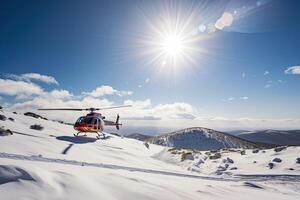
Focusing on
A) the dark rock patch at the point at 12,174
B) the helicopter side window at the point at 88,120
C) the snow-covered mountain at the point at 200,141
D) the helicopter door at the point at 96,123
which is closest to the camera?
the dark rock patch at the point at 12,174

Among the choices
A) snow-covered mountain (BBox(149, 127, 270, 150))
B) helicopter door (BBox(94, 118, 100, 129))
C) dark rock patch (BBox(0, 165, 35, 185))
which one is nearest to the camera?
dark rock patch (BBox(0, 165, 35, 185))

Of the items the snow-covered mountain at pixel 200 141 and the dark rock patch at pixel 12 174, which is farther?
the snow-covered mountain at pixel 200 141

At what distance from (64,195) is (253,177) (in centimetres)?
1264

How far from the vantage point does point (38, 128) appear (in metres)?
→ 21.1

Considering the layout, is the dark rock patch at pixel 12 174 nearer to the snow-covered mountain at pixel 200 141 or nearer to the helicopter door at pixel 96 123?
the helicopter door at pixel 96 123

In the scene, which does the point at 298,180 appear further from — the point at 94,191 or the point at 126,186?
the point at 94,191

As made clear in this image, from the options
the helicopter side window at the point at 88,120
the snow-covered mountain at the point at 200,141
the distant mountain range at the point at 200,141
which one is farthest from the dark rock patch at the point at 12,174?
the snow-covered mountain at the point at 200,141

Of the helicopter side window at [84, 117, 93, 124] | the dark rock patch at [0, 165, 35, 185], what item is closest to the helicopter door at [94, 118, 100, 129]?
the helicopter side window at [84, 117, 93, 124]

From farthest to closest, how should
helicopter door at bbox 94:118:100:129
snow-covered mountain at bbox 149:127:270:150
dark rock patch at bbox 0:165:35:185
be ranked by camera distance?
snow-covered mountain at bbox 149:127:270:150 < helicopter door at bbox 94:118:100:129 < dark rock patch at bbox 0:165:35:185

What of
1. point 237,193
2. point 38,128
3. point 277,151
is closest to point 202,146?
point 277,151

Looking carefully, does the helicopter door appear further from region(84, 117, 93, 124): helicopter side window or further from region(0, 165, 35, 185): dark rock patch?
region(0, 165, 35, 185): dark rock patch

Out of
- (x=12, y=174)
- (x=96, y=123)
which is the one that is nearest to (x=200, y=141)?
(x=96, y=123)

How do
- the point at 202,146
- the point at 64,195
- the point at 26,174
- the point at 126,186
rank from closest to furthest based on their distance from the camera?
the point at 64,195, the point at 26,174, the point at 126,186, the point at 202,146

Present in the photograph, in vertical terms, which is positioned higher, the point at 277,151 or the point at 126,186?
the point at 277,151
